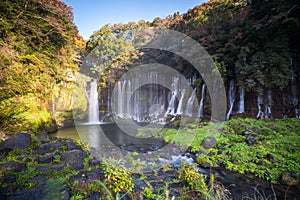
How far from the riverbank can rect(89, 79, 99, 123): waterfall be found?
8.80 metres

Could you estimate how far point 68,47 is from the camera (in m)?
9.99

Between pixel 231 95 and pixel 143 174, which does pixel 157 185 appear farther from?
pixel 231 95

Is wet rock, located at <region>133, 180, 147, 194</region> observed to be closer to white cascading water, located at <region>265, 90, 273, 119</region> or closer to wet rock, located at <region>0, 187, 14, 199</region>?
wet rock, located at <region>0, 187, 14, 199</region>

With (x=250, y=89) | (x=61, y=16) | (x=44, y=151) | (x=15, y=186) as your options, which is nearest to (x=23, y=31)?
(x=61, y=16)

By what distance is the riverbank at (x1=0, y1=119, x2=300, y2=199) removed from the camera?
2359 mm

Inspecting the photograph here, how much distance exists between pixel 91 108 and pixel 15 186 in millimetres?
12637

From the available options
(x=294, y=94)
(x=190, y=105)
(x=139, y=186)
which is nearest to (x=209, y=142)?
(x=139, y=186)

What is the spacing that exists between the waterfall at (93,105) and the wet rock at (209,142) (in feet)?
37.4

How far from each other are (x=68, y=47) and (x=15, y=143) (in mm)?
7697

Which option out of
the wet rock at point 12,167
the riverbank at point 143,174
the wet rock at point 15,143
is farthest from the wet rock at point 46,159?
the wet rock at point 15,143

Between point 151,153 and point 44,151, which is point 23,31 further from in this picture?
point 151,153

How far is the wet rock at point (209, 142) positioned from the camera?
18.0 feet

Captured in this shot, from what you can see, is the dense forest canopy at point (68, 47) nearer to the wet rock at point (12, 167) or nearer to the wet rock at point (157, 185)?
the wet rock at point (12, 167)

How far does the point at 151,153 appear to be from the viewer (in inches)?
224
